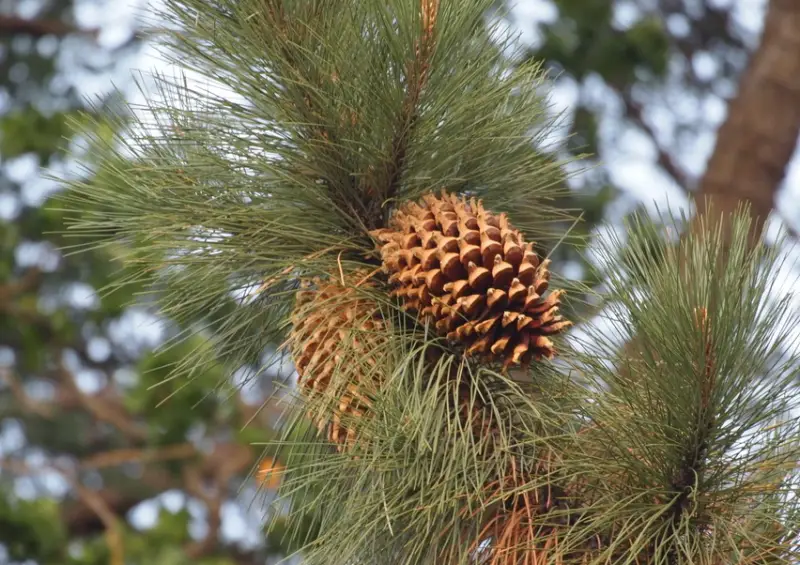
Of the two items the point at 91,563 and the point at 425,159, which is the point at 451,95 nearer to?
the point at 425,159

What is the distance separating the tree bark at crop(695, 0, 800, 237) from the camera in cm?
235

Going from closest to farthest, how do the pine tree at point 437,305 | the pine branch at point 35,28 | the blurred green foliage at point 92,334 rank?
the pine tree at point 437,305 → the blurred green foliage at point 92,334 → the pine branch at point 35,28

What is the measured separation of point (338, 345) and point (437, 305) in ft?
0.29

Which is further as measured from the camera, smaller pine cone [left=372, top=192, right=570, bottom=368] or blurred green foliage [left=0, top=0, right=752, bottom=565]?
blurred green foliage [left=0, top=0, right=752, bottom=565]

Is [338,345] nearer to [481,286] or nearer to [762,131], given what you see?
[481,286]

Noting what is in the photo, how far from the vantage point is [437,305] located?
2.71 ft

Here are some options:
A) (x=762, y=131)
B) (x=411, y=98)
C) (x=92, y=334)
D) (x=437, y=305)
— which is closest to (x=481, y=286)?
(x=437, y=305)

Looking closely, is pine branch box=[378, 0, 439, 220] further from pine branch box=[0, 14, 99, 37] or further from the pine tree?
pine branch box=[0, 14, 99, 37]

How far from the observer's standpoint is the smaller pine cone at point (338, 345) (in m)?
0.82

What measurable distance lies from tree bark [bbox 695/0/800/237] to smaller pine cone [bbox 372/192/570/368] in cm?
157

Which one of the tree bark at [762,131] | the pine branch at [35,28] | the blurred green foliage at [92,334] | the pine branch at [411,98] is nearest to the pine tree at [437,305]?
the pine branch at [411,98]

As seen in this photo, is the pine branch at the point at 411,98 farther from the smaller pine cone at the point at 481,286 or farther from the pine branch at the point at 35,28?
the pine branch at the point at 35,28

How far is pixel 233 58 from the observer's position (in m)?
0.91

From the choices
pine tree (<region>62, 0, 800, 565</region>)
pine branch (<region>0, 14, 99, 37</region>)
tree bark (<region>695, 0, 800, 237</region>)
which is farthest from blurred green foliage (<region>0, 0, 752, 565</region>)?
pine tree (<region>62, 0, 800, 565</region>)
